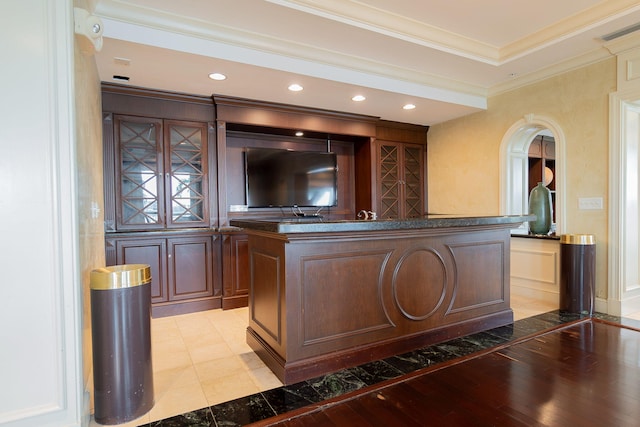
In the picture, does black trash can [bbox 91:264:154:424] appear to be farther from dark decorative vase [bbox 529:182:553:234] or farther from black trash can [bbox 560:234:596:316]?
dark decorative vase [bbox 529:182:553:234]

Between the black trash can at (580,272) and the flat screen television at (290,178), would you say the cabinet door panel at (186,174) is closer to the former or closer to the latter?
the flat screen television at (290,178)

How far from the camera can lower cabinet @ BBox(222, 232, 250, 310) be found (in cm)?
409

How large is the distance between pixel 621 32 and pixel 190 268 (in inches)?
202

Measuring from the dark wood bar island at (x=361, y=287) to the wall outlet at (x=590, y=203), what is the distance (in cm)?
139

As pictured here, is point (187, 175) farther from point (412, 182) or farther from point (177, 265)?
point (412, 182)

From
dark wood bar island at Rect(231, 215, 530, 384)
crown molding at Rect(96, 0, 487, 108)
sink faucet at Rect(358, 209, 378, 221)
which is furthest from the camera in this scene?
sink faucet at Rect(358, 209, 378, 221)

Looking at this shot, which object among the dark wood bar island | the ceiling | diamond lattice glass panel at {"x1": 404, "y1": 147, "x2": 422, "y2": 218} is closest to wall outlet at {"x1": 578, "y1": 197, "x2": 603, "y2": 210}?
the dark wood bar island

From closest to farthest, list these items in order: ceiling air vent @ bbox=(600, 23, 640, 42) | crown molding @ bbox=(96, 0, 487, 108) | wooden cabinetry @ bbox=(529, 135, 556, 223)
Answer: crown molding @ bbox=(96, 0, 487, 108) → ceiling air vent @ bbox=(600, 23, 640, 42) → wooden cabinetry @ bbox=(529, 135, 556, 223)

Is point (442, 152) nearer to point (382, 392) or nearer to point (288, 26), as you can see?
point (288, 26)

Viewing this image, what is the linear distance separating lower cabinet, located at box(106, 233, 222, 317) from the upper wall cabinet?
199 mm

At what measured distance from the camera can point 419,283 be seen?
2.69 m

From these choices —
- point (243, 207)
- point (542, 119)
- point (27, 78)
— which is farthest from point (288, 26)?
point (542, 119)

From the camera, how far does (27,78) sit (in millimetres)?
1580

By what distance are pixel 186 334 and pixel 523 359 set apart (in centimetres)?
288
